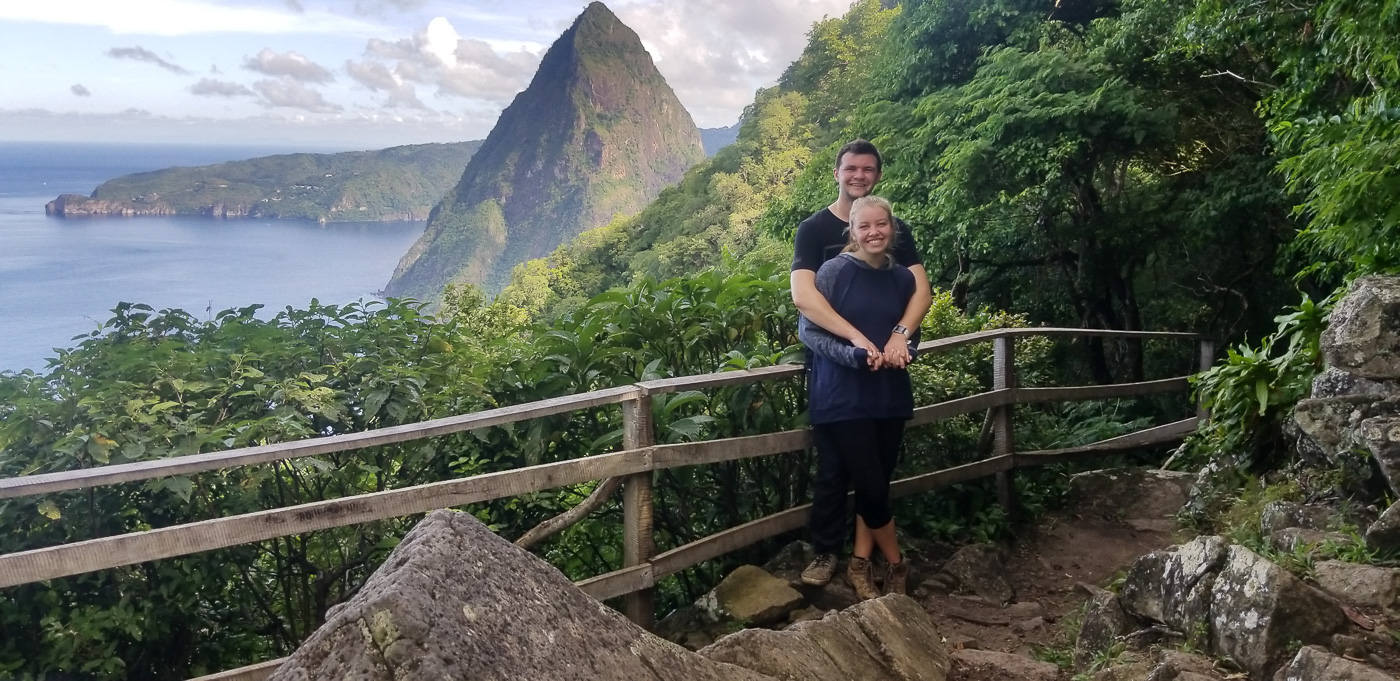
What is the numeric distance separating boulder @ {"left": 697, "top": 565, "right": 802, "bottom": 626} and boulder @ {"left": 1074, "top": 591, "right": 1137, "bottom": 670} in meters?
0.95

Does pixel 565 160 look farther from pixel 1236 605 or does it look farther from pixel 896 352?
pixel 1236 605

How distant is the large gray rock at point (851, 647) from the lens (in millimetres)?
2102

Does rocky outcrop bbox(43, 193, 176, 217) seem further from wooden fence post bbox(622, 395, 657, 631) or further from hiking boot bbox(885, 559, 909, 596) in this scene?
hiking boot bbox(885, 559, 909, 596)

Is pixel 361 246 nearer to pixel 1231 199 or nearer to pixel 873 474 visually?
pixel 1231 199

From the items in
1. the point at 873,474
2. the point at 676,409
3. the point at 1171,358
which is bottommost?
the point at 1171,358

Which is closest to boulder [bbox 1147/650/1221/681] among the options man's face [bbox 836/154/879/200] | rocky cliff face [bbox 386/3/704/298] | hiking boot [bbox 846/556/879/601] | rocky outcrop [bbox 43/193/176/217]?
hiking boot [bbox 846/556/879/601]

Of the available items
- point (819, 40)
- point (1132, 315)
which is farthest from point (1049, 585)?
point (819, 40)

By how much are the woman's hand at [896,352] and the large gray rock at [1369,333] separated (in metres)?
1.47

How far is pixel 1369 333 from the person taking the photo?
3.23 meters

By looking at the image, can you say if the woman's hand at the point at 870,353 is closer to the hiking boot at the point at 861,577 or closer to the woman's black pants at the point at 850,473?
the woman's black pants at the point at 850,473

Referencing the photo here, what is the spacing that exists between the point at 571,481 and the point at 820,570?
112cm

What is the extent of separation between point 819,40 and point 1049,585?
37.5m

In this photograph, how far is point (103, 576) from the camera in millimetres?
2451

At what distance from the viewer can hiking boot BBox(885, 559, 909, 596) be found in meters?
3.58
